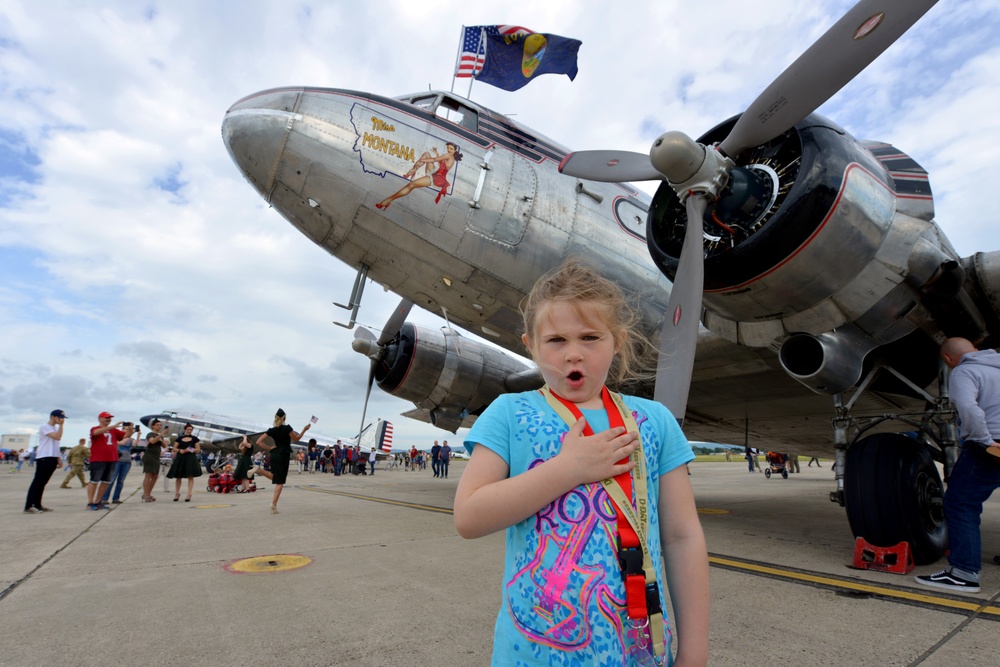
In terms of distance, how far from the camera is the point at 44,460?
8336mm

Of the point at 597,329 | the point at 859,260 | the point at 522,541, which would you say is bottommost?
the point at 522,541

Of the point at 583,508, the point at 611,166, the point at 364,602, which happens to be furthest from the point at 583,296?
the point at 611,166

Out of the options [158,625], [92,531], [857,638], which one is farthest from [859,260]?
[92,531]

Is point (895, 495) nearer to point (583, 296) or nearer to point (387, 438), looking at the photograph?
point (583, 296)

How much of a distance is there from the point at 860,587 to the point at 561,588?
3.73 metres

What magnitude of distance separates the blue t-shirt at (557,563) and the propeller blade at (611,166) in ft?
15.8

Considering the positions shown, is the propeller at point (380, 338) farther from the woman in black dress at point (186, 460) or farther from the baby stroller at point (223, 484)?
the baby stroller at point (223, 484)

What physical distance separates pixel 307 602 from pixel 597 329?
291cm

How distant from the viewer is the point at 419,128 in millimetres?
6758

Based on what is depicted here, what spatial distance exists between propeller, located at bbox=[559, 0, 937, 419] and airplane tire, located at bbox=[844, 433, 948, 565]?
1920 mm

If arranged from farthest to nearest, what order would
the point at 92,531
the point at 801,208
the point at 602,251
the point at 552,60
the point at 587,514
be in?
1. the point at 552,60
2. the point at 602,251
3. the point at 92,531
4. the point at 801,208
5. the point at 587,514

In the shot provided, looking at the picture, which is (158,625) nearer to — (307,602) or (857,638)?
(307,602)

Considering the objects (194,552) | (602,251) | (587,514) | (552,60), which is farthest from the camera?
(552,60)

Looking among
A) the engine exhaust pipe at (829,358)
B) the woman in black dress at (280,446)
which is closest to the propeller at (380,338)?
the woman in black dress at (280,446)
